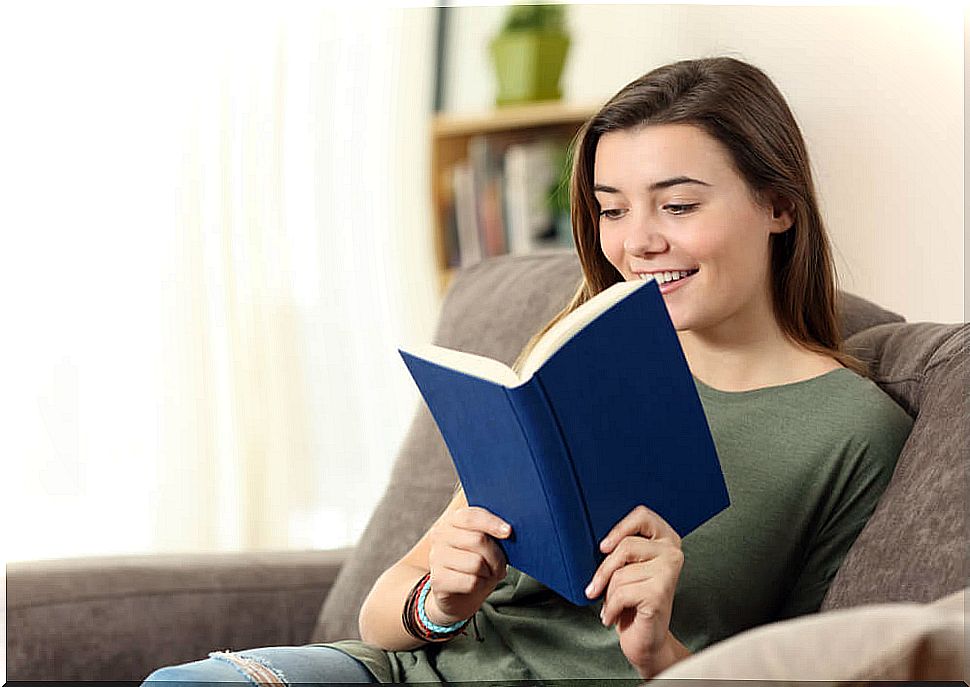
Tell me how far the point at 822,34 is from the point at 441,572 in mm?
1096

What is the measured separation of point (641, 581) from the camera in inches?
36.4

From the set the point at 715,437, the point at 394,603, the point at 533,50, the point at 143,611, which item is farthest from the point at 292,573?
the point at 533,50

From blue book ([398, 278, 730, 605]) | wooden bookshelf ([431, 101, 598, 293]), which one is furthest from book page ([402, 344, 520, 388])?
wooden bookshelf ([431, 101, 598, 293])

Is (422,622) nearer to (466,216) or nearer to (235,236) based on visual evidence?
(235,236)

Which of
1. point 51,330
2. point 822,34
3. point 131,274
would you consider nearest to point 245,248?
point 131,274

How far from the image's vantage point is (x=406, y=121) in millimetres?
2998

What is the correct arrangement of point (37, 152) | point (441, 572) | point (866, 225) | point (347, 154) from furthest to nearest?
1. point (347, 154)
2. point (37, 152)
3. point (866, 225)
4. point (441, 572)

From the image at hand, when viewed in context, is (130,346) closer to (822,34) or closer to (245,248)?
(245,248)

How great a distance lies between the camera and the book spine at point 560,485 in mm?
876

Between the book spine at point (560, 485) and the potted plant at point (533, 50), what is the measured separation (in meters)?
2.01

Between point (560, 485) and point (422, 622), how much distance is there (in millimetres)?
312

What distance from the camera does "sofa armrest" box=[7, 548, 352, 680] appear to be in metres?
1.42

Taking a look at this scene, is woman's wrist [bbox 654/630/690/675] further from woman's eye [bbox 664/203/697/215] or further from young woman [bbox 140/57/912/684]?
woman's eye [bbox 664/203/697/215]

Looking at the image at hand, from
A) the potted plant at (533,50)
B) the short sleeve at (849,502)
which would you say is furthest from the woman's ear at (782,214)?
the potted plant at (533,50)
